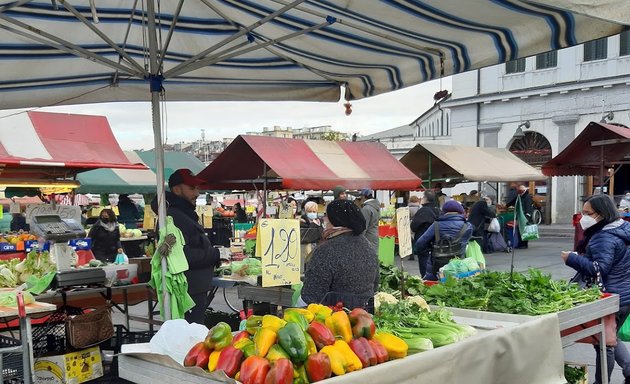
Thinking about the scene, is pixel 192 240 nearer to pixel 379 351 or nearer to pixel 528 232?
pixel 379 351

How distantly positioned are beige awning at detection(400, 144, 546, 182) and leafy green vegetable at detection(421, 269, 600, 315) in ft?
28.7

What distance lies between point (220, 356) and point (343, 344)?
585mm

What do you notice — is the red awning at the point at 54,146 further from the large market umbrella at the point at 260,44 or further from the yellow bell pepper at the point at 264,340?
the yellow bell pepper at the point at 264,340

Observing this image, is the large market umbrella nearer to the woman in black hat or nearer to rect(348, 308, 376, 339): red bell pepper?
the woman in black hat

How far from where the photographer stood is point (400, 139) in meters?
39.1

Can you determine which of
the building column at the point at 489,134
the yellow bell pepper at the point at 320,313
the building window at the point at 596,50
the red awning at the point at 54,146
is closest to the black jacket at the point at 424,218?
the red awning at the point at 54,146

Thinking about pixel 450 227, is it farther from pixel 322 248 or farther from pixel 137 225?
pixel 137 225

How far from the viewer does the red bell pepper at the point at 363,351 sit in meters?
2.87

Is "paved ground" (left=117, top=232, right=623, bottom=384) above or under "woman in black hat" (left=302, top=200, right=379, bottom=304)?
under

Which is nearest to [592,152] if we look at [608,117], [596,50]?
[608,117]

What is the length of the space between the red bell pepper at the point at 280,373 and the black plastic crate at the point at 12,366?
9.30 feet

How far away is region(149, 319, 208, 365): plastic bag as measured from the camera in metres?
3.05

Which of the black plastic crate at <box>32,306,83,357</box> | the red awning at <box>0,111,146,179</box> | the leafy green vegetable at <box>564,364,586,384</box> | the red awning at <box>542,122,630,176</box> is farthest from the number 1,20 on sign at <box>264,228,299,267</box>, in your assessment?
the red awning at <box>542,122,630,176</box>

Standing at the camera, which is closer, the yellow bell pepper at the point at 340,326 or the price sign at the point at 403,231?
the yellow bell pepper at the point at 340,326
